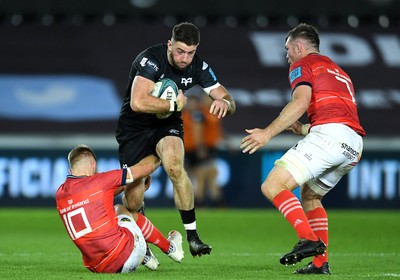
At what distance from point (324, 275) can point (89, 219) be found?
190 cm

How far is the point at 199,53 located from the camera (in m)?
19.0

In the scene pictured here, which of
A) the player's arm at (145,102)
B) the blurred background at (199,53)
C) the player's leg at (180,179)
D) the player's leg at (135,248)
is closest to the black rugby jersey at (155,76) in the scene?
the player's arm at (145,102)

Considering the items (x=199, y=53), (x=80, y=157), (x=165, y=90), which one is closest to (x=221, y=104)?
(x=165, y=90)

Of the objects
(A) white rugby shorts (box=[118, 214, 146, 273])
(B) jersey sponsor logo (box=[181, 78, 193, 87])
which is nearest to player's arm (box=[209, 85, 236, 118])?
(B) jersey sponsor logo (box=[181, 78, 193, 87])

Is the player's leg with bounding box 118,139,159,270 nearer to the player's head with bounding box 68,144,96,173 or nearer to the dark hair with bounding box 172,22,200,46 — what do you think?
the dark hair with bounding box 172,22,200,46

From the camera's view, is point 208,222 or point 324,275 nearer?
point 324,275

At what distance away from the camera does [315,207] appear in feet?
26.9

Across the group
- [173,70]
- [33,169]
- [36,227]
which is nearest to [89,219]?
[173,70]

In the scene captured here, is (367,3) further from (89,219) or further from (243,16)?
(89,219)

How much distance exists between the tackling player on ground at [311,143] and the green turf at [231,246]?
0.39 metres

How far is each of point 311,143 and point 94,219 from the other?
180cm

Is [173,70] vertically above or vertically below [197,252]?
above

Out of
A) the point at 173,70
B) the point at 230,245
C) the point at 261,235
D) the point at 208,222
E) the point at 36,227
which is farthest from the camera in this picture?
the point at 208,222

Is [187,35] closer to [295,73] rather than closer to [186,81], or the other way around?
[186,81]
